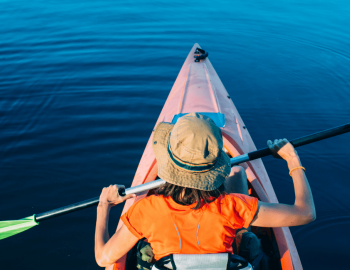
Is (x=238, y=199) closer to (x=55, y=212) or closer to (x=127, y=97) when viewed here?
(x=55, y=212)

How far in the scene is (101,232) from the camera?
4.72 feet

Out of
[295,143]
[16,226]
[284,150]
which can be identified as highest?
[284,150]

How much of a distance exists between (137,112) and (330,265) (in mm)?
3419

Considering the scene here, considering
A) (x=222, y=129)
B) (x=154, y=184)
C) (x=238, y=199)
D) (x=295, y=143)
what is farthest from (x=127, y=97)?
(x=238, y=199)

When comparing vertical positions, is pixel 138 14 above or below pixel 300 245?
above

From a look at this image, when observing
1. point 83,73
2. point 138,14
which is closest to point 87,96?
point 83,73

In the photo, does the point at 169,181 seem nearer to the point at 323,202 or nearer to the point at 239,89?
the point at 323,202

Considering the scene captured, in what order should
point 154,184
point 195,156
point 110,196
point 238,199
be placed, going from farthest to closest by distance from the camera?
1. point 154,184
2. point 110,196
3. point 238,199
4. point 195,156

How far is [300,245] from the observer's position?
267cm

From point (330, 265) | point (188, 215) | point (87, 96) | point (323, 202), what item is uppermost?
point (188, 215)

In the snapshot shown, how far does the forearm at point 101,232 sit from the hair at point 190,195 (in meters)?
0.50

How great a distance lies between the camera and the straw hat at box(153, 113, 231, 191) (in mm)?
1079

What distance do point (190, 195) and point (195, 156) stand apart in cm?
19

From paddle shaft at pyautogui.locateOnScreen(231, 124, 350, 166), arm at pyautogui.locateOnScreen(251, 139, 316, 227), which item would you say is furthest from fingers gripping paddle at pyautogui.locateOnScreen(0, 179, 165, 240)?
arm at pyautogui.locateOnScreen(251, 139, 316, 227)
